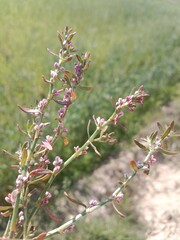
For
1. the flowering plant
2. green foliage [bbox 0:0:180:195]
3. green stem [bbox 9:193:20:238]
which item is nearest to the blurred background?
green foliage [bbox 0:0:180:195]

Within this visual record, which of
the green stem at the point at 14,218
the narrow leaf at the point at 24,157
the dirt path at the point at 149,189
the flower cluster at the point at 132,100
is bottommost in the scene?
the green stem at the point at 14,218

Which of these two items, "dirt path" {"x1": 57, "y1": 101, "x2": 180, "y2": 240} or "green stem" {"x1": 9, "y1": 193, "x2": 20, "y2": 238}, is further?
"dirt path" {"x1": 57, "y1": 101, "x2": 180, "y2": 240}

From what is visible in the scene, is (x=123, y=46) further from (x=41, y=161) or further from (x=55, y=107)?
(x=41, y=161)

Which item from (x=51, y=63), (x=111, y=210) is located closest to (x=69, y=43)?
(x=111, y=210)

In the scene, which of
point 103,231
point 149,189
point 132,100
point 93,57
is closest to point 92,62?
point 93,57

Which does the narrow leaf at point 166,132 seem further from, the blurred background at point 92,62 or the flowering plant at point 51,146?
the blurred background at point 92,62

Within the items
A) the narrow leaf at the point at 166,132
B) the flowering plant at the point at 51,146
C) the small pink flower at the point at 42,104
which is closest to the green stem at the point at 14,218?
the flowering plant at the point at 51,146

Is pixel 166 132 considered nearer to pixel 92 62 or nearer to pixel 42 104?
pixel 42 104

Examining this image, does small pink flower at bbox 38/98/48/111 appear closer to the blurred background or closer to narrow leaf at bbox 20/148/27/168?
narrow leaf at bbox 20/148/27/168
